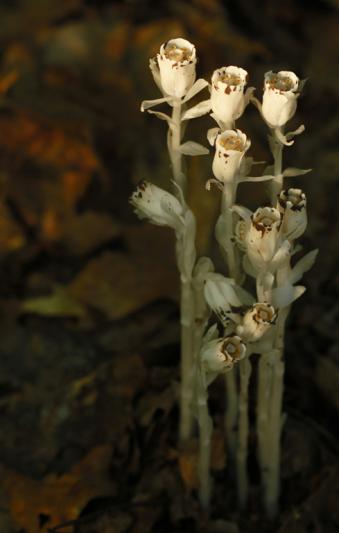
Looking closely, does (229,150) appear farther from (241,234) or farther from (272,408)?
(272,408)

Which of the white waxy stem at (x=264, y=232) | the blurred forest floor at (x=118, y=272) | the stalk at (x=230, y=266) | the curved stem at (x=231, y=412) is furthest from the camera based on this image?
the blurred forest floor at (x=118, y=272)

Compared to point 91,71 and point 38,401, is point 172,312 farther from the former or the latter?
point 91,71

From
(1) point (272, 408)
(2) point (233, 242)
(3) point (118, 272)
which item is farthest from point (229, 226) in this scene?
(3) point (118, 272)

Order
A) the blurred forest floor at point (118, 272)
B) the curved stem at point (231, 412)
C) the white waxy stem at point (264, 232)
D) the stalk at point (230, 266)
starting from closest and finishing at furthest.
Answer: the white waxy stem at point (264, 232) < the stalk at point (230, 266) < the curved stem at point (231, 412) < the blurred forest floor at point (118, 272)

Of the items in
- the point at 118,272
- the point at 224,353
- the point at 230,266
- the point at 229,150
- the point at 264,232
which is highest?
the point at 229,150

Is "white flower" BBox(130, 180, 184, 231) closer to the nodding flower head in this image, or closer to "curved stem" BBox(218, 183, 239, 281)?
"curved stem" BBox(218, 183, 239, 281)

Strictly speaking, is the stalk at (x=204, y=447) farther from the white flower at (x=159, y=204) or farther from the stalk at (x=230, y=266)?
the white flower at (x=159, y=204)

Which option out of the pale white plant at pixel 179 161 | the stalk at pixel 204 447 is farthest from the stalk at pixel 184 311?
the stalk at pixel 204 447

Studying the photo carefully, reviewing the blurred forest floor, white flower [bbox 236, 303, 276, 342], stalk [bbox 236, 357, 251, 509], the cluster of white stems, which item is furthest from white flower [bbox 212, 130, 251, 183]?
the blurred forest floor
